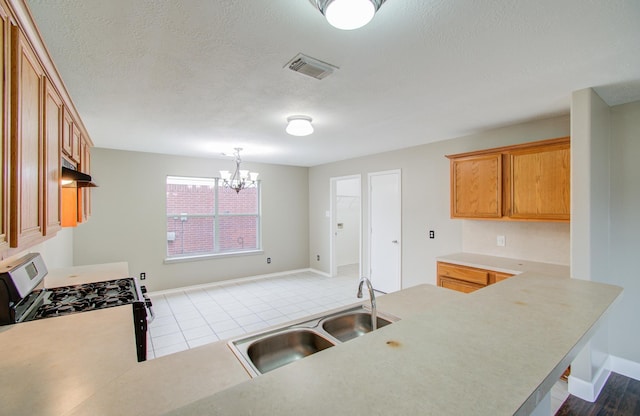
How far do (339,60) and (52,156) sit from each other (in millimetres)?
1780

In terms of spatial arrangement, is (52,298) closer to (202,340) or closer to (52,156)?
(52,156)

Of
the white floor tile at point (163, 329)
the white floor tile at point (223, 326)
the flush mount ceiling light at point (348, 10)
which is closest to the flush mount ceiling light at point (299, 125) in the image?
the flush mount ceiling light at point (348, 10)

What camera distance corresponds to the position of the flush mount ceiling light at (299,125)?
3.01 m

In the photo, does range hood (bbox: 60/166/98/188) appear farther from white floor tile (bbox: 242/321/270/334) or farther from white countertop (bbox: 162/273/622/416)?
white floor tile (bbox: 242/321/270/334)

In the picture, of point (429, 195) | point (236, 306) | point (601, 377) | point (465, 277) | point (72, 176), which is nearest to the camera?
point (72, 176)

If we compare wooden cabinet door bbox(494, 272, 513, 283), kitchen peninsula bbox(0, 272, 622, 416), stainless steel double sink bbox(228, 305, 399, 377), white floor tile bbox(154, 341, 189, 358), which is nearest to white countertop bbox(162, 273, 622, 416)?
kitchen peninsula bbox(0, 272, 622, 416)

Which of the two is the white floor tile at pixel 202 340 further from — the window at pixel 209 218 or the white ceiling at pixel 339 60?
the white ceiling at pixel 339 60

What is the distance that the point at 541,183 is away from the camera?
2920 mm

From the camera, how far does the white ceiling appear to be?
142 cm

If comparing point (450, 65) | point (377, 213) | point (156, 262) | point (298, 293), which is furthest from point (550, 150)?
point (156, 262)

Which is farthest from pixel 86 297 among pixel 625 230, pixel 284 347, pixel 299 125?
pixel 625 230

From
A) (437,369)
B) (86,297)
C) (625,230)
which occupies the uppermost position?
(625,230)

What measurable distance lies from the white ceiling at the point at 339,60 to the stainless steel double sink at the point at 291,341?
60.7 inches

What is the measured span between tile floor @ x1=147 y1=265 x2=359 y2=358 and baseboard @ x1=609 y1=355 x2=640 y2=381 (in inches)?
111
